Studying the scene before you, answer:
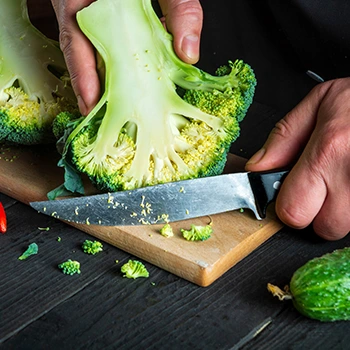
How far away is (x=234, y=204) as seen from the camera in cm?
202

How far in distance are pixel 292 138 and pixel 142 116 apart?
1.47 feet

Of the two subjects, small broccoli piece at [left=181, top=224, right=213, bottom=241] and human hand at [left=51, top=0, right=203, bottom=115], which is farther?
human hand at [left=51, top=0, right=203, bottom=115]

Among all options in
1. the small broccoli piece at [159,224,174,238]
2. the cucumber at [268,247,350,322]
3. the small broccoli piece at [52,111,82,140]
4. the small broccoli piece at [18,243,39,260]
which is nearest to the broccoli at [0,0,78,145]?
the small broccoli piece at [52,111,82,140]

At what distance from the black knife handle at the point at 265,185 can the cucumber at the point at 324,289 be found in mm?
333

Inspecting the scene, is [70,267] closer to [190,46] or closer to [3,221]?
[3,221]

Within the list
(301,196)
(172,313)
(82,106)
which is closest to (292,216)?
(301,196)

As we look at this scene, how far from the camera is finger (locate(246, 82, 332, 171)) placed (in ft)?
6.97

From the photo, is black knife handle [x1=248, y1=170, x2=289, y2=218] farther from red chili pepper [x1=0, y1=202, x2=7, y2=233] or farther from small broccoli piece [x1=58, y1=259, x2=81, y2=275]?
red chili pepper [x1=0, y1=202, x2=7, y2=233]

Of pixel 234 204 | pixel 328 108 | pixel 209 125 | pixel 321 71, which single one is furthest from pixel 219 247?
pixel 321 71

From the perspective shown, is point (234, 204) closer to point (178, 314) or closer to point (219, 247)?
point (219, 247)

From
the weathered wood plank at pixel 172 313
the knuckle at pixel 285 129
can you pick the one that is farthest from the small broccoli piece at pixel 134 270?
the knuckle at pixel 285 129

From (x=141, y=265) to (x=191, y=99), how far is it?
54 centimetres

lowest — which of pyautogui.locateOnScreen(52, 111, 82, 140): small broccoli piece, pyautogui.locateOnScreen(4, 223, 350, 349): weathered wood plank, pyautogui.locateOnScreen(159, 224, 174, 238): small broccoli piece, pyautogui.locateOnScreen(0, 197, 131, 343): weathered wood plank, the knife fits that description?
pyautogui.locateOnScreen(4, 223, 350, 349): weathered wood plank

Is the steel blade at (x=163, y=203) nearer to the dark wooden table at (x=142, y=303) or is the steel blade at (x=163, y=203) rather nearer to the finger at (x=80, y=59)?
the dark wooden table at (x=142, y=303)
